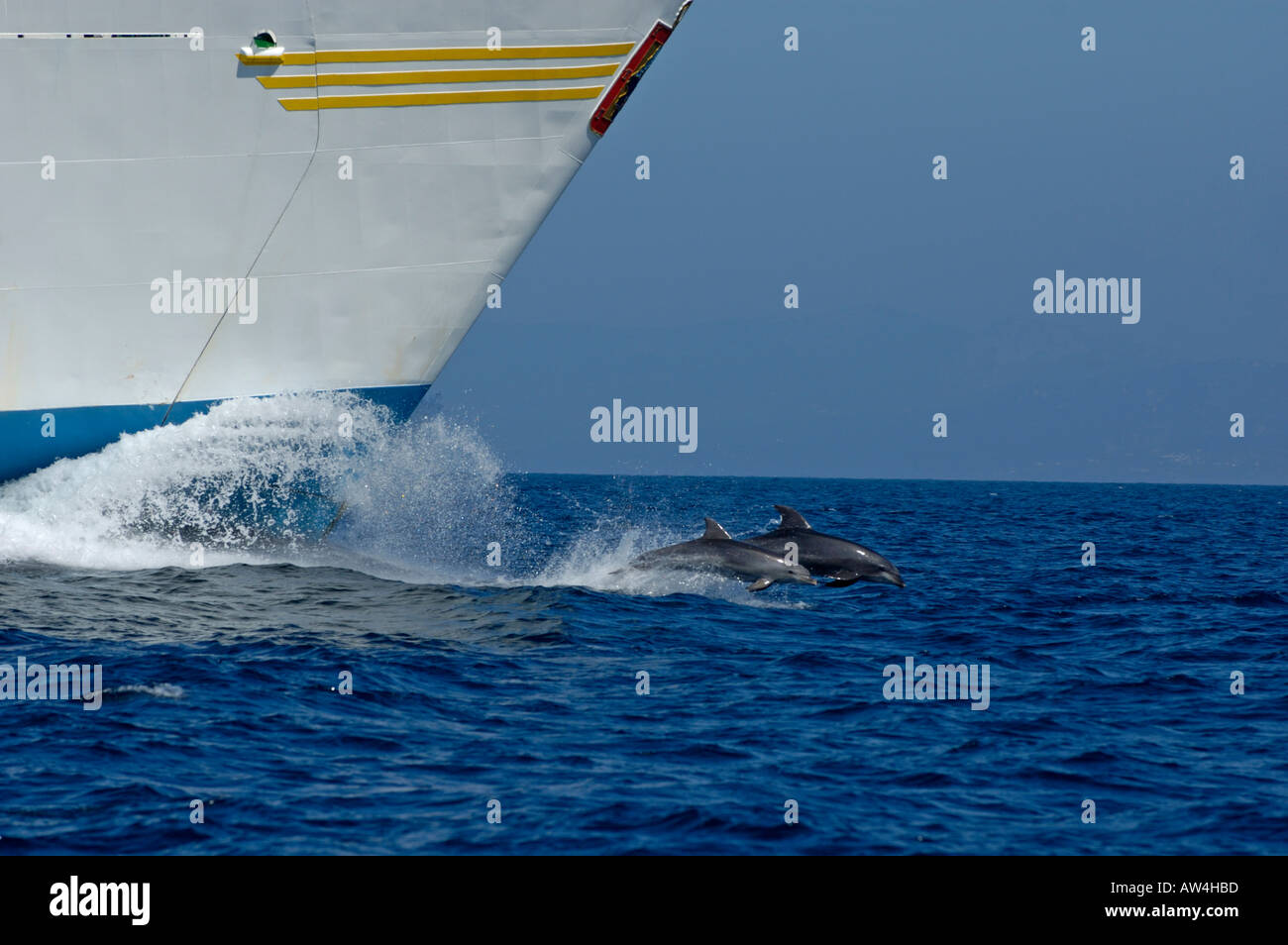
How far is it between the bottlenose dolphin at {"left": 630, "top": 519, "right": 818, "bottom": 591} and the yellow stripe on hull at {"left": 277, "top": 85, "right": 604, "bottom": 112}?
6797 millimetres

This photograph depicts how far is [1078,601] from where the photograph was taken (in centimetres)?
2034

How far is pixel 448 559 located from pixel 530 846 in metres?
13.8

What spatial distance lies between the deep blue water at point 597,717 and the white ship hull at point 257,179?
2.91 meters

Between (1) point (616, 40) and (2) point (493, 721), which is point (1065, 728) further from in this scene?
(1) point (616, 40)

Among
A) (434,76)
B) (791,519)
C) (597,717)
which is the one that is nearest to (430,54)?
(434,76)

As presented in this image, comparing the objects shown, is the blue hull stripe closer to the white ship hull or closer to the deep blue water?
the white ship hull

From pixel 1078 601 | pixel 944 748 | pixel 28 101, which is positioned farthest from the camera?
pixel 1078 601

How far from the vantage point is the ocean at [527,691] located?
8.32m

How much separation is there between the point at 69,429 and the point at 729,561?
33.0 ft

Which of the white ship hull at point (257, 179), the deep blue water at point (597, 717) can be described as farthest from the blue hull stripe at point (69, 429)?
the deep blue water at point (597, 717)

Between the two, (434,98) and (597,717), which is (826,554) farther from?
(434,98)

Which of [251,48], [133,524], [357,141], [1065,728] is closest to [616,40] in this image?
[357,141]

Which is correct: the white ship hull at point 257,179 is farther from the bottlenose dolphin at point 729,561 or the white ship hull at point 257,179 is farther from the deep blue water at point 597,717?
the bottlenose dolphin at point 729,561
